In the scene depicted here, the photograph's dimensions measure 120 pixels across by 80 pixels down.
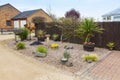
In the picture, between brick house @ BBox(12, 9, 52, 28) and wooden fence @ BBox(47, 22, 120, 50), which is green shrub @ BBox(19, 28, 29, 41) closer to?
wooden fence @ BBox(47, 22, 120, 50)

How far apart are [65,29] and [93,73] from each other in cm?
842

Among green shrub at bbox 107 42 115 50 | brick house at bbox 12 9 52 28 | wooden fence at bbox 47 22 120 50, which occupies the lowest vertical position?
green shrub at bbox 107 42 115 50

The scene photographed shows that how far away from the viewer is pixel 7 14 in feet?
115

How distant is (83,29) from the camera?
500 inches

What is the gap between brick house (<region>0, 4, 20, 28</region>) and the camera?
1349 inches

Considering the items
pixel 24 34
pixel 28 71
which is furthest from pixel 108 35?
pixel 24 34

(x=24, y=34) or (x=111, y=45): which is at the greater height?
(x=24, y=34)

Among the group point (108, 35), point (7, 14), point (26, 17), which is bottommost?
point (108, 35)

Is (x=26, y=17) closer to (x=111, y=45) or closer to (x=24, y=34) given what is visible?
(x=24, y=34)

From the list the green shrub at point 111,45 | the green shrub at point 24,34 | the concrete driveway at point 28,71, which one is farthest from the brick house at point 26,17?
the concrete driveway at point 28,71

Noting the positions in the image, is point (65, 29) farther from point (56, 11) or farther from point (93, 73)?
point (56, 11)

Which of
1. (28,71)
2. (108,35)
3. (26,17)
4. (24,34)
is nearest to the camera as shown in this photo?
(28,71)

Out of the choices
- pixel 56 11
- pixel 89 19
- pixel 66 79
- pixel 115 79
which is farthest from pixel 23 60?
pixel 56 11

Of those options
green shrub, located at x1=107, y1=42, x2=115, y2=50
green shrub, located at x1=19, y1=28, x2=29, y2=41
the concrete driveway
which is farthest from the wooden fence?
green shrub, located at x1=19, y1=28, x2=29, y2=41
